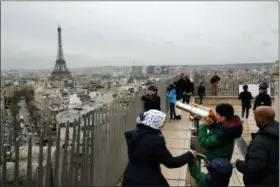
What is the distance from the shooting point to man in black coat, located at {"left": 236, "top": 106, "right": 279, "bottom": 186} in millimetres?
2814

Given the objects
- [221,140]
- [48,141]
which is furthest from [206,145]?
[48,141]

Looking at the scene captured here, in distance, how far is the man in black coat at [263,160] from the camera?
2.81 metres

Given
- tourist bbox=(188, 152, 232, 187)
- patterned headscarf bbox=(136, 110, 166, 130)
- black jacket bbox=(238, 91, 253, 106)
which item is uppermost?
patterned headscarf bbox=(136, 110, 166, 130)

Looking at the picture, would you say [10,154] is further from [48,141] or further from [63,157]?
[63,157]

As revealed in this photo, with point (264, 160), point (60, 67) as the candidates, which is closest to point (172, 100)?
point (264, 160)

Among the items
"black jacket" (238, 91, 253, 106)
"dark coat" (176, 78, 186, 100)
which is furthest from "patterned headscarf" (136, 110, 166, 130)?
"dark coat" (176, 78, 186, 100)

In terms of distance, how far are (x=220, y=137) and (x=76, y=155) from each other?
1491 mm

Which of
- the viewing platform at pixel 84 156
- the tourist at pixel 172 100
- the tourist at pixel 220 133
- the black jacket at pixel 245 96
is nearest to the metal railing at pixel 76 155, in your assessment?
the viewing platform at pixel 84 156

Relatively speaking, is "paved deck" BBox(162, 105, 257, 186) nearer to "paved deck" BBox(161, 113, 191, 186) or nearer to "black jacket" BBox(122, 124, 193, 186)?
"paved deck" BBox(161, 113, 191, 186)

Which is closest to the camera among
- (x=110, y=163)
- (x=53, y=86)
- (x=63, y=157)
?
(x=63, y=157)

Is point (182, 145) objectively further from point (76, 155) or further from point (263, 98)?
point (76, 155)

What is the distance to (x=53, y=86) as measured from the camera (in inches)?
2406

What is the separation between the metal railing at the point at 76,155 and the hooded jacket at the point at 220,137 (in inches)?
47.4

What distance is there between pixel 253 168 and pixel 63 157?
1688 millimetres
